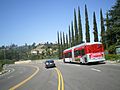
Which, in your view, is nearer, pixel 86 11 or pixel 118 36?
pixel 118 36

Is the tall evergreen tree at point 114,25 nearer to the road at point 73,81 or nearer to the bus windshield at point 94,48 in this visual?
the bus windshield at point 94,48

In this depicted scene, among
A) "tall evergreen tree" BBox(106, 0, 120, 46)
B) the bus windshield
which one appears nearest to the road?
the bus windshield

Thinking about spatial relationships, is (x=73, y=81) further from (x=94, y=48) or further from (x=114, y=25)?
(x=114, y=25)

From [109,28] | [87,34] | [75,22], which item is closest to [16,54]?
[75,22]

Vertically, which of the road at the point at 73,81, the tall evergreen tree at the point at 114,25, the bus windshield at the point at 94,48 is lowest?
the road at the point at 73,81

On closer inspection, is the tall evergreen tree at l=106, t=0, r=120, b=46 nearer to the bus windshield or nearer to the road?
the bus windshield

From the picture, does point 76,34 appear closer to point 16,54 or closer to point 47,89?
point 47,89

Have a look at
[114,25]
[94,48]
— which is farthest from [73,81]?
[114,25]

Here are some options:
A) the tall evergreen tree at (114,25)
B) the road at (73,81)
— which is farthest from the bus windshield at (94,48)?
the tall evergreen tree at (114,25)

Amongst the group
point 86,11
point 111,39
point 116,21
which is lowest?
point 111,39

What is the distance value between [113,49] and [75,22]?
25.1 metres

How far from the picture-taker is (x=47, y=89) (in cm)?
1217

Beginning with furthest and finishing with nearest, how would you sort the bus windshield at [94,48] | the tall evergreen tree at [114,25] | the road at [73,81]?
the tall evergreen tree at [114,25], the bus windshield at [94,48], the road at [73,81]

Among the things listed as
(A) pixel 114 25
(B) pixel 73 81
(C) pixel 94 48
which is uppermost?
(A) pixel 114 25
